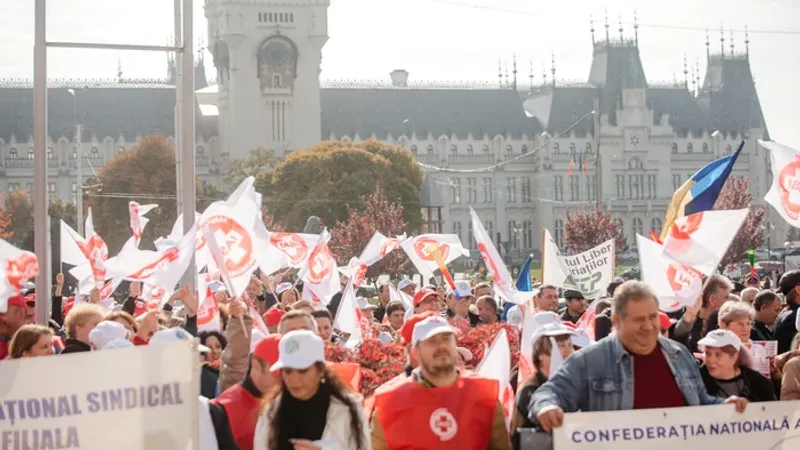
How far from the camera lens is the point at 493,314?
12.4 meters

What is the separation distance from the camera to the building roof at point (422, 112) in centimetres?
10544

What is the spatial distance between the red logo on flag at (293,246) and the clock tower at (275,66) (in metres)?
74.9

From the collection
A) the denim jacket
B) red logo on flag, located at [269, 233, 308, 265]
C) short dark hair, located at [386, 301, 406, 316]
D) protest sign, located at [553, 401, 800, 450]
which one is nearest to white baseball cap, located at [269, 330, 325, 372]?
the denim jacket

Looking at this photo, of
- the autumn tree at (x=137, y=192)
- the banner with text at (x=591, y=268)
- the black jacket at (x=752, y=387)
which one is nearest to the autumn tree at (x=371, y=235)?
the autumn tree at (x=137, y=192)

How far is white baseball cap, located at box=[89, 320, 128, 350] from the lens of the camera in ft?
24.0

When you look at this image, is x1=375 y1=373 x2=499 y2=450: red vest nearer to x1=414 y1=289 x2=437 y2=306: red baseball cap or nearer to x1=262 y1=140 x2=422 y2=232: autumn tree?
x1=414 y1=289 x2=437 y2=306: red baseball cap

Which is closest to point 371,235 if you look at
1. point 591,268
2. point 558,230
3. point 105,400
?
point 591,268

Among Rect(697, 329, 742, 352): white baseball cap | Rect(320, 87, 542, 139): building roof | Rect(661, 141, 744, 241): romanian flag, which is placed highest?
Rect(320, 87, 542, 139): building roof

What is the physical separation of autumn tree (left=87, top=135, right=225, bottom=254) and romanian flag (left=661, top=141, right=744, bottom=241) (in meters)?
53.9

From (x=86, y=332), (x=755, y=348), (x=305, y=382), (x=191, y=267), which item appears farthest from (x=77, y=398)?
(x=191, y=267)

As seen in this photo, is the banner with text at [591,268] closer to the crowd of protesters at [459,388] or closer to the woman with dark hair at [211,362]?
the woman with dark hair at [211,362]

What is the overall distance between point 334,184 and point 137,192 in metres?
9.01

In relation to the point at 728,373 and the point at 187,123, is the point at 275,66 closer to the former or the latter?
the point at 187,123

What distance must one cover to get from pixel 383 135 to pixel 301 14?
16.9 meters
